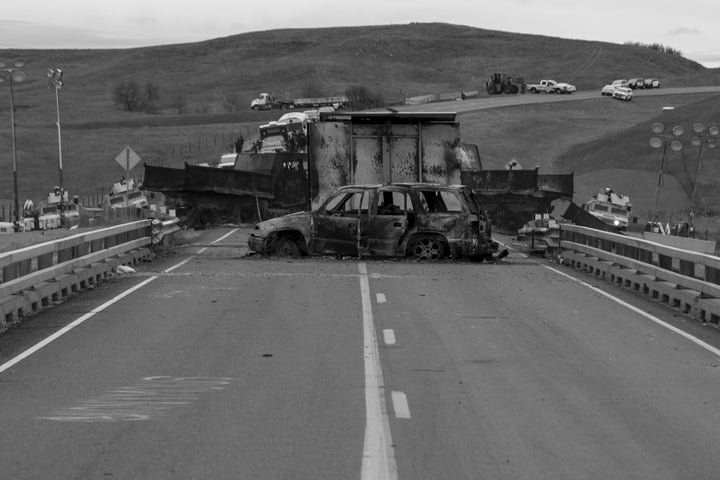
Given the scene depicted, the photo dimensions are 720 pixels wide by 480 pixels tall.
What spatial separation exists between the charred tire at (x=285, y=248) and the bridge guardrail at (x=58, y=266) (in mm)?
2767

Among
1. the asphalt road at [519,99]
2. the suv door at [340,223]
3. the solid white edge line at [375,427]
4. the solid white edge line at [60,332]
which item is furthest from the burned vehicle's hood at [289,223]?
the asphalt road at [519,99]

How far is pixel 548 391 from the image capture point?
1050 centimetres

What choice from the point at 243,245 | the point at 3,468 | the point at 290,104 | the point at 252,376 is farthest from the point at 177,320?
the point at 290,104

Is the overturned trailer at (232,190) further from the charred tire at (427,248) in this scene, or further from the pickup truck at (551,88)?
the pickup truck at (551,88)

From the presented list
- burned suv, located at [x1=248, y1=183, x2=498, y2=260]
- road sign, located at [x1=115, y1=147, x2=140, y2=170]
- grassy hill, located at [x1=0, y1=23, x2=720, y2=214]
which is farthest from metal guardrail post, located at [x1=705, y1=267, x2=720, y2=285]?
grassy hill, located at [x1=0, y1=23, x2=720, y2=214]

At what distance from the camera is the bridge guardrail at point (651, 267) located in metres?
16.5

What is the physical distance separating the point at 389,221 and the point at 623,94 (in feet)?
305

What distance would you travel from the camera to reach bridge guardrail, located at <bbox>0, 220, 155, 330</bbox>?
15141mm

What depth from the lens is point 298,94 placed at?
151 m

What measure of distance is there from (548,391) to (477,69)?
172 m

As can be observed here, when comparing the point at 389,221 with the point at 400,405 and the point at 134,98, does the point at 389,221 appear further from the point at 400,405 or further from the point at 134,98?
the point at 134,98

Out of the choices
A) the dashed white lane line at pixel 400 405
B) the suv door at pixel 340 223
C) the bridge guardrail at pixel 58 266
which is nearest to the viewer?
the dashed white lane line at pixel 400 405

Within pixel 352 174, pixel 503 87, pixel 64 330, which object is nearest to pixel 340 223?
pixel 352 174

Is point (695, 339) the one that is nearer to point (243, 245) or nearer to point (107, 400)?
point (107, 400)
